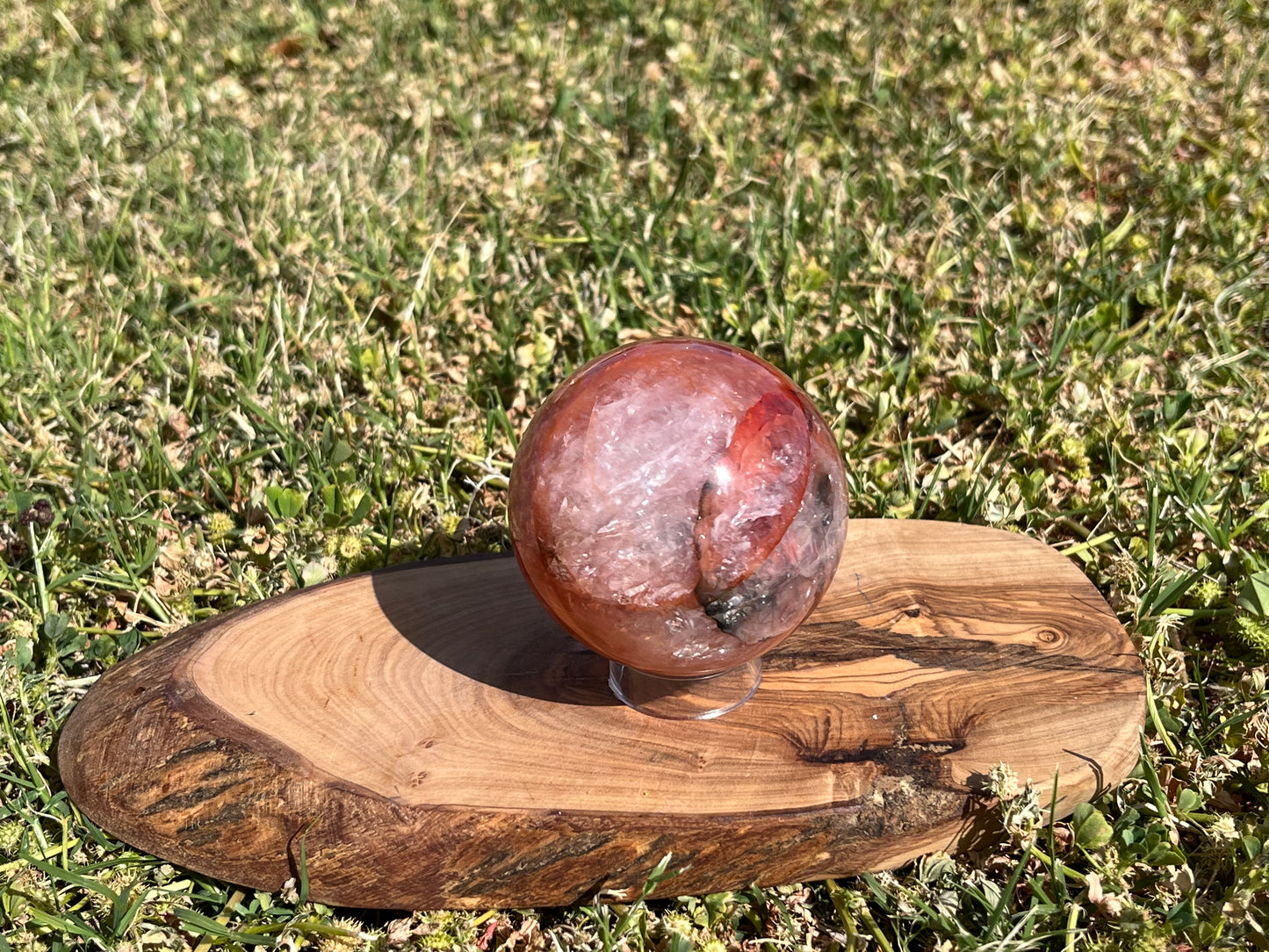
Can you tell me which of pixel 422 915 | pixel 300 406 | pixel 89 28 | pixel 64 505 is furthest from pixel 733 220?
pixel 89 28

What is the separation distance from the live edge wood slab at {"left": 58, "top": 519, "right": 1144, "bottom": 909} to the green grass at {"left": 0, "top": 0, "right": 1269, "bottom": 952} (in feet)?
0.40

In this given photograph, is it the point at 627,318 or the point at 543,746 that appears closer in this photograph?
the point at 543,746

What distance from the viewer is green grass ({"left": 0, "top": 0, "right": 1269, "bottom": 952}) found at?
218 cm

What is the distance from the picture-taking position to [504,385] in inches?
134

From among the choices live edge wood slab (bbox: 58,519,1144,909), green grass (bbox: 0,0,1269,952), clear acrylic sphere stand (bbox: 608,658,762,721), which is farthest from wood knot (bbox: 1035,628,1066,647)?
clear acrylic sphere stand (bbox: 608,658,762,721)

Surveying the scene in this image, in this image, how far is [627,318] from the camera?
357 cm

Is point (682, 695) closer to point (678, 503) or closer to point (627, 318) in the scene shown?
point (678, 503)

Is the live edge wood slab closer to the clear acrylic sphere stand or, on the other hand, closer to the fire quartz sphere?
the clear acrylic sphere stand

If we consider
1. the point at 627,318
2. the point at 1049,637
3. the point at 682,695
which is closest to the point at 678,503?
the point at 682,695

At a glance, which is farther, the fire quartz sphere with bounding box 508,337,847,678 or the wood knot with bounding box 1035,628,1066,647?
the wood knot with bounding box 1035,628,1066,647

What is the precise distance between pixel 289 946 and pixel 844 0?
4439mm

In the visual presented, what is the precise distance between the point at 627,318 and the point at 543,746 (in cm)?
175

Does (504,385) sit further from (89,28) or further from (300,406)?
(89,28)

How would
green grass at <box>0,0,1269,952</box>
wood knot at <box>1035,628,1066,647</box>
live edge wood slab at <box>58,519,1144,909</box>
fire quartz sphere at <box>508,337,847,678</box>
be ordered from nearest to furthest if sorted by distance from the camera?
fire quartz sphere at <box>508,337,847,678</box>, live edge wood slab at <box>58,519,1144,909</box>, green grass at <box>0,0,1269,952</box>, wood knot at <box>1035,628,1066,647</box>
